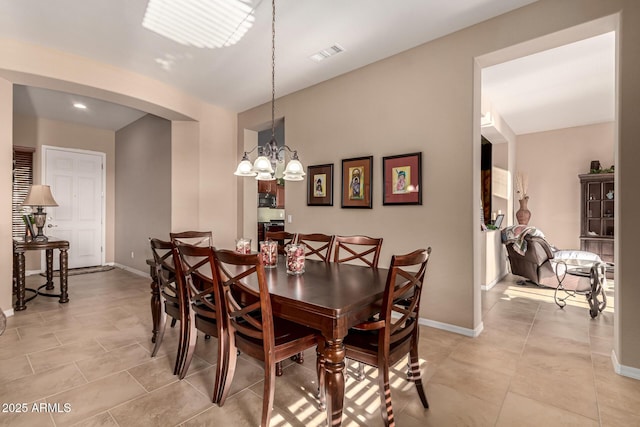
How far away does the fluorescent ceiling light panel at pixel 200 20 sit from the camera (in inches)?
102

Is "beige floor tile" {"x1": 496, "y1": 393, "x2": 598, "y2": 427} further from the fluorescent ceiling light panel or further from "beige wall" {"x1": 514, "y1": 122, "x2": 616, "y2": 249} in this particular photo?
"beige wall" {"x1": 514, "y1": 122, "x2": 616, "y2": 249}

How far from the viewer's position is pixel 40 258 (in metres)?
5.77

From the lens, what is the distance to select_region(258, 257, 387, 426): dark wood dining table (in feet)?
4.82

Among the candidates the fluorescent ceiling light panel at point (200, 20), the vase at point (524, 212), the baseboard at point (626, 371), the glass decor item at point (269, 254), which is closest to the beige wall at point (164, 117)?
the fluorescent ceiling light panel at point (200, 20)

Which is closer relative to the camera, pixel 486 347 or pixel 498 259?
pixel 486 347

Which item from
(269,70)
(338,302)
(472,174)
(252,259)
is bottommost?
(338,302)

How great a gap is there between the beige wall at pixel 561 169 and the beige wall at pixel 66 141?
9015mm

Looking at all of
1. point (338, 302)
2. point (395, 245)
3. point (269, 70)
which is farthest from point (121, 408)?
point (269, 70)

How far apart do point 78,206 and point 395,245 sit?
6365 mm

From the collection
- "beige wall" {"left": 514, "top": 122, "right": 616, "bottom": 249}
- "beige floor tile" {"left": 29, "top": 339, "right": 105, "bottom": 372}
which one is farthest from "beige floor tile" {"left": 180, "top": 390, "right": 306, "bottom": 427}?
"beige wall" {"left": 514, "top": 122, "right": 616, "bottom": 249}

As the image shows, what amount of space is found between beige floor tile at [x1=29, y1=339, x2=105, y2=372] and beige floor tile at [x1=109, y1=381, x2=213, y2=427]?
0.95 meters

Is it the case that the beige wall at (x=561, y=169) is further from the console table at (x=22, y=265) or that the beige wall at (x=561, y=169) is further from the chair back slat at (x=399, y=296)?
the console table at (x=22, y=265)

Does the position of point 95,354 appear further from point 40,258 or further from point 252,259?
point 40,258

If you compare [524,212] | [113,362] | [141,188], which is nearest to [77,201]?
[141,188]
